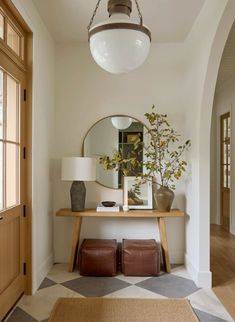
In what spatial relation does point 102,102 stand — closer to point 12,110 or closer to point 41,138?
point 41,138

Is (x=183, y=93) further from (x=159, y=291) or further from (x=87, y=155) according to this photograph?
(x=159, y=291)

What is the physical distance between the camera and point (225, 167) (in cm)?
629

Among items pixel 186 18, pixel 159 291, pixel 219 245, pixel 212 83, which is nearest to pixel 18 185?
pixel 159 291

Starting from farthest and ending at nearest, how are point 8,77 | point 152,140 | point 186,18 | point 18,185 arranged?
point 152,140, point 186,18, point 18,185, point 8,77

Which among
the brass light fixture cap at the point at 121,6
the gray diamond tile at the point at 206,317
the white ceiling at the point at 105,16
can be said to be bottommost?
the gray diamond tile at the point at 206,317

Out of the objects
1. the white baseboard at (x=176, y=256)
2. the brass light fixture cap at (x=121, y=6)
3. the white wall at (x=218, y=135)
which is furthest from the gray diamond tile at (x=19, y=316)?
the white wall at (x=218, y=135)

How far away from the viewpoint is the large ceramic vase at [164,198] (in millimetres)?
3533

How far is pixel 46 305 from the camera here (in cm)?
272

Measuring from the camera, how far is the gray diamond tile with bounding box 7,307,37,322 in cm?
246

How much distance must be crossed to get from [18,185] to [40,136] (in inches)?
26.7

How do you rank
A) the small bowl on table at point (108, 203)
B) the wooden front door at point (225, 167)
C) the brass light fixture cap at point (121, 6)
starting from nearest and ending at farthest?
the brass light fixture cap at point (121, 6)
the small bowl on table at point (108, 203)
the wooden front door at point (225, 167)

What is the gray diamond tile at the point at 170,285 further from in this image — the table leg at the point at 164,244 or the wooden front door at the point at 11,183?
the wooden front door at the point at 11,183

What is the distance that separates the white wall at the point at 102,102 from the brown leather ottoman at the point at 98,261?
49 centimetres

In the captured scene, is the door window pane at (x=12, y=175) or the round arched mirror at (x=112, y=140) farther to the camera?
the round arched mirror at (x=112, y=140)
